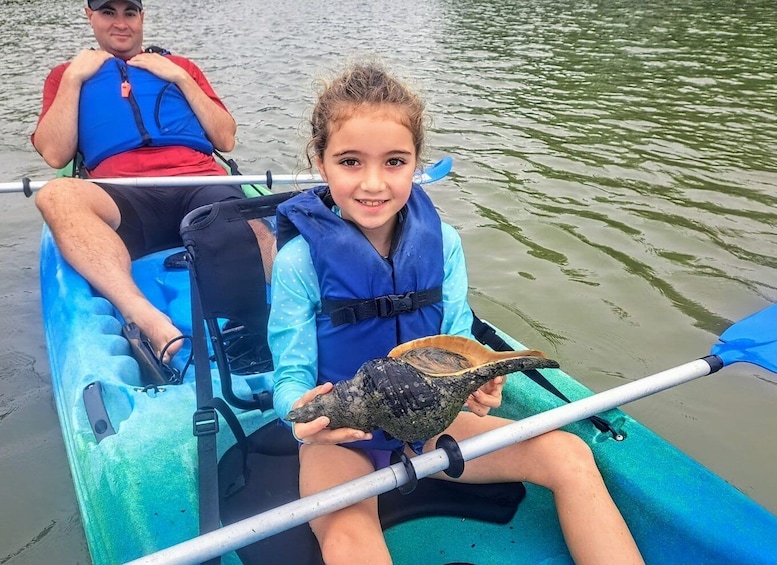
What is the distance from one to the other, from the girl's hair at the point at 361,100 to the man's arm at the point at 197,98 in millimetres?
2010

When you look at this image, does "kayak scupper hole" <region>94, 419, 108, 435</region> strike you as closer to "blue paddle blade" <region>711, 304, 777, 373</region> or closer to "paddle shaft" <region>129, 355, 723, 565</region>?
"paddle shaft" <region>129, 355, 723, 565</region>

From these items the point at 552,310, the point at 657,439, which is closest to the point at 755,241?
the point at 552,310

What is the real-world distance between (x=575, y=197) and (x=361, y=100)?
12.5 feet

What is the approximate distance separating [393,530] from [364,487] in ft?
1.86

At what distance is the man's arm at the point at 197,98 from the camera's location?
3479mm

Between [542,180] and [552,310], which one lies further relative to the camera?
[542,180]

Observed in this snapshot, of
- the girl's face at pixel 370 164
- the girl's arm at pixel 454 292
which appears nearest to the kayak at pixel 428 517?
the girl's arm at pixel 454 292

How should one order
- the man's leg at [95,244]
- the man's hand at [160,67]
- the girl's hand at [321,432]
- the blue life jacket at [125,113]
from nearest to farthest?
the girl's hand at [321,432] → the man's leg at [95,244] → the blue life jacket at [125,113] → the man's hand at [160,67]

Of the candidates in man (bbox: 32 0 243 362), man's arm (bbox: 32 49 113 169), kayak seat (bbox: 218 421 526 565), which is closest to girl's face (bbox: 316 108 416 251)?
kayak seat (bbox: 218 421 526 565)

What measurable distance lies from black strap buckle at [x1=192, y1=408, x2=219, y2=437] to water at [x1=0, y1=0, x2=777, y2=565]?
85 centimetres

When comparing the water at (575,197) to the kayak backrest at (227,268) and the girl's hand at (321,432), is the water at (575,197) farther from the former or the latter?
the girl's hand at (321,432)

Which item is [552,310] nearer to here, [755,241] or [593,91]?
[755,241]

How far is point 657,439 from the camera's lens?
6.51ft

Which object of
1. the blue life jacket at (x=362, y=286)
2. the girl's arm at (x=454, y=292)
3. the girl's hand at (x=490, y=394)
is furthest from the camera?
the girl's arm at (x=454, y=292)
